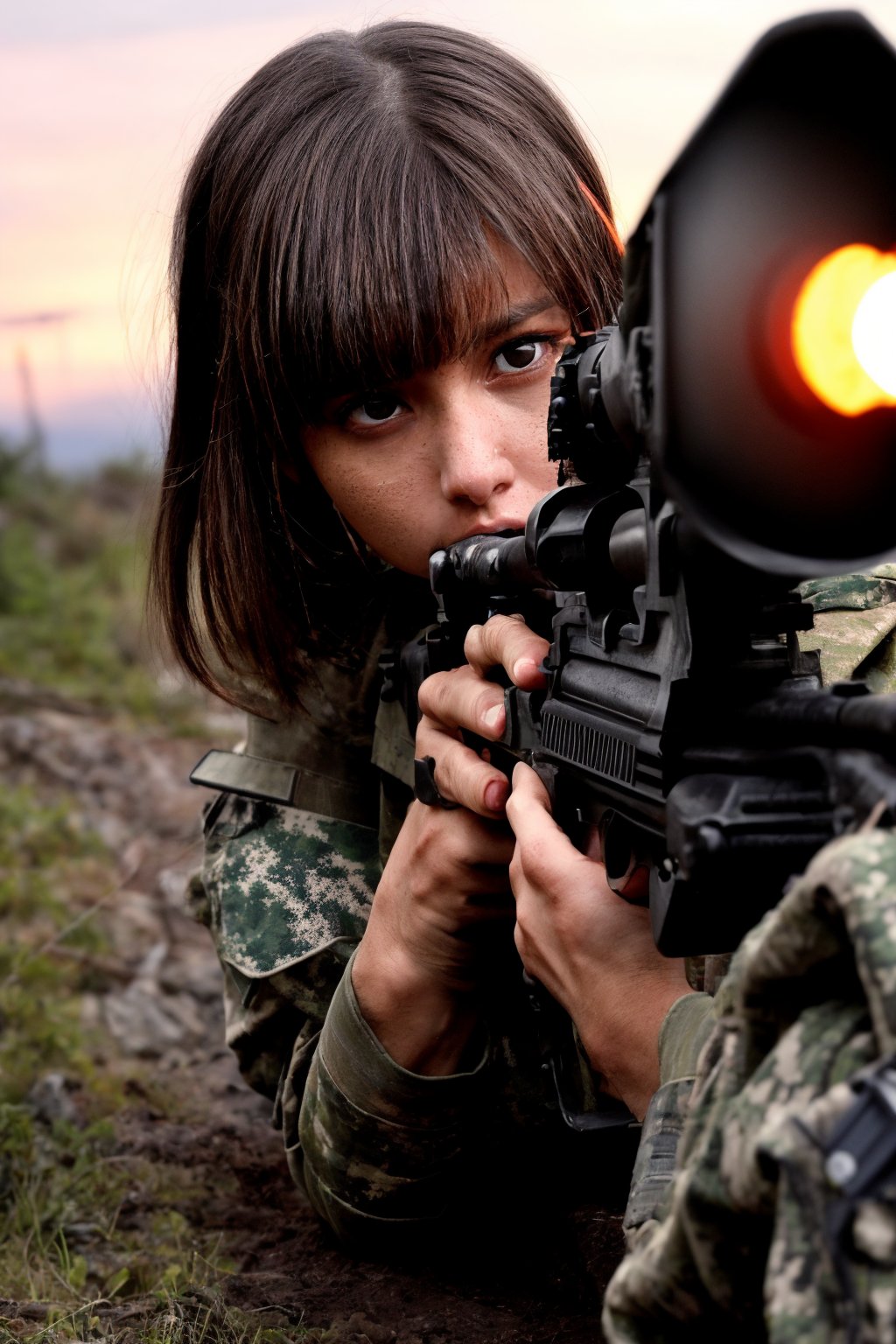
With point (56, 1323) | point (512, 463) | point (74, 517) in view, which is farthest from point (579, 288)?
point (74, 517)

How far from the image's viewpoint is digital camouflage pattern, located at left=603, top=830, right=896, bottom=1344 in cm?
85

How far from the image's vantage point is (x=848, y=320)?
3.66 ft

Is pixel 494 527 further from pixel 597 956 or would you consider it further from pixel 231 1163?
pixel 231 1163

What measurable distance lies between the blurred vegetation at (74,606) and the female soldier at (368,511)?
86.2 inches

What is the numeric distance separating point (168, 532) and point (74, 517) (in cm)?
747

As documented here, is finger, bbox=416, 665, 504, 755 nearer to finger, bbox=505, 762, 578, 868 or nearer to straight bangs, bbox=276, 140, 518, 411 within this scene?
finger, bbox=505, 762, 578, 868

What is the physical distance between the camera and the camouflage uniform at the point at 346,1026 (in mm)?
2279

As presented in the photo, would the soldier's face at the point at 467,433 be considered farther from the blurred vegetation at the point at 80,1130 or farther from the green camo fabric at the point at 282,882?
the blurred vegetation at the point at 80,1130

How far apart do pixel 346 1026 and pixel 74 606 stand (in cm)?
581

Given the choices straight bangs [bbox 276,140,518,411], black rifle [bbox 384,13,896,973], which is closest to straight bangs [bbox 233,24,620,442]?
straight bangs [bbox 276,140,518,411]

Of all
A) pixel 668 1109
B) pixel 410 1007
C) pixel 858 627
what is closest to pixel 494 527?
pixel 858 627

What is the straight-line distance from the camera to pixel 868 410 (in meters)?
1.13

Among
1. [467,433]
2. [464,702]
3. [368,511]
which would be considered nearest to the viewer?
[464,702]

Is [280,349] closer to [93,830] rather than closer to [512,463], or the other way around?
[512,463]
